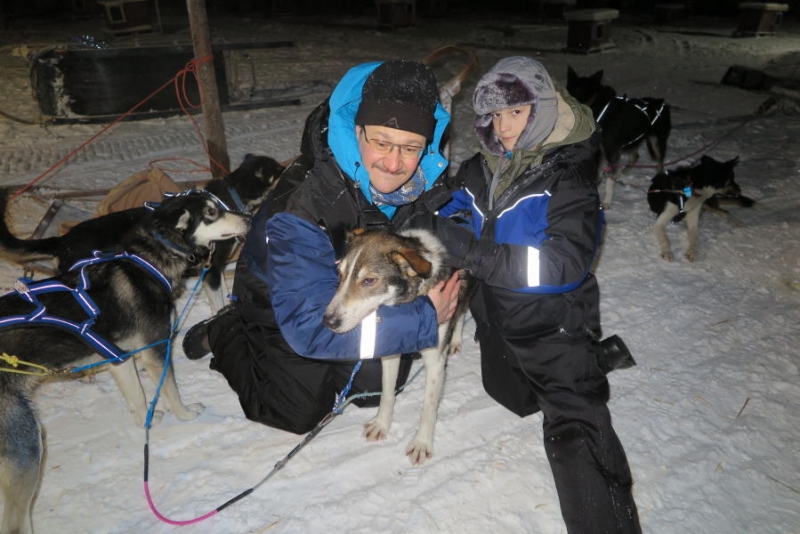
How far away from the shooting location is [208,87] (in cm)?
455

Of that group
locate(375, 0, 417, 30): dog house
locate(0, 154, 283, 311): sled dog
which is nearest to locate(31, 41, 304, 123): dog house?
locate(0, 154, 283, 311): sled dog

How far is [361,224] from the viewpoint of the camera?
2166 mm

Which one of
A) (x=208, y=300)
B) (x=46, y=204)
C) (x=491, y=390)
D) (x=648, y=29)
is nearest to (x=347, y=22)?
(x=648, y=29)

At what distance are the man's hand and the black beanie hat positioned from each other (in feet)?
2.21

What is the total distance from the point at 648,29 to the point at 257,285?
18.7 metres

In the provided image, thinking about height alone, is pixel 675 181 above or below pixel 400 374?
above

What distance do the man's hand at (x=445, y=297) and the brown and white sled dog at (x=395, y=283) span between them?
3cm

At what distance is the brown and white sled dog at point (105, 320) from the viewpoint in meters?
1.85

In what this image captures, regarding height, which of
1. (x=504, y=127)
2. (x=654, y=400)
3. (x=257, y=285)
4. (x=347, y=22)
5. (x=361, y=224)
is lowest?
(x=654, y=400)

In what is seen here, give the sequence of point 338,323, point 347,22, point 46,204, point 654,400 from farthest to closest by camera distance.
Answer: point 347,22 → point 46,204 → point 654,400 → point 338,323

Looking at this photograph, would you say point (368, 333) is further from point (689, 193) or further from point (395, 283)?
point (689, 193)

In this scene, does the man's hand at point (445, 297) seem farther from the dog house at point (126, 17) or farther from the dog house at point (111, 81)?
the dog house at point (126, 17)

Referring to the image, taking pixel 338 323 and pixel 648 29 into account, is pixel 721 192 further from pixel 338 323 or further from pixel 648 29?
pixel 648 29

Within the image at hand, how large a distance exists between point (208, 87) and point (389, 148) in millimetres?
3463
